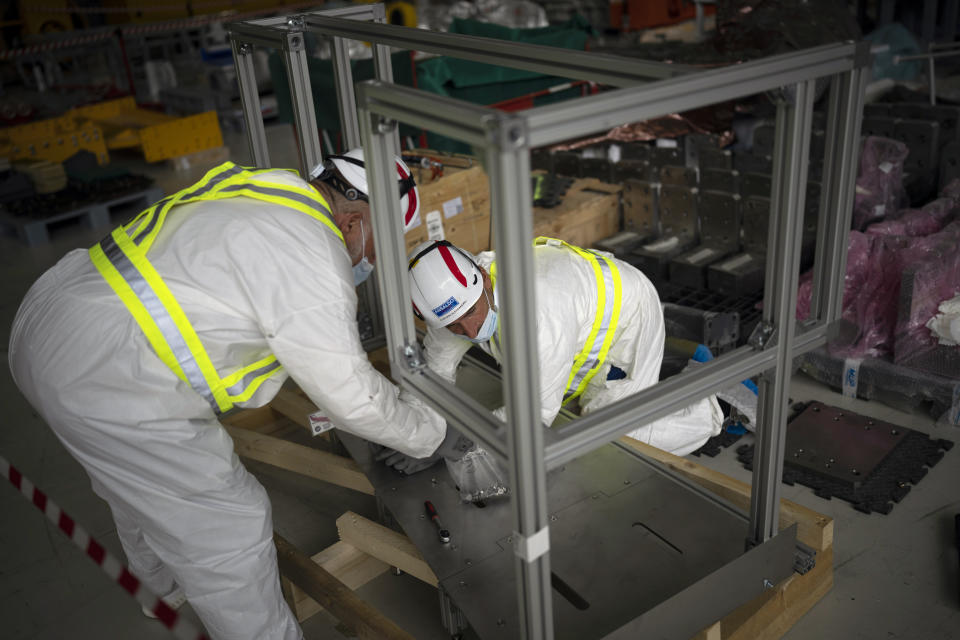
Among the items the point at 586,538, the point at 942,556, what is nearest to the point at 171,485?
the point at 586,538

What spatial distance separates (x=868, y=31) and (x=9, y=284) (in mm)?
10995

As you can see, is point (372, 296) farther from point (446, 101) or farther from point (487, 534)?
point (446, 101)

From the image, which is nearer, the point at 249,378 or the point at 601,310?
the point at 249,378

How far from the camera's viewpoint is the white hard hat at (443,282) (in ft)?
8.87

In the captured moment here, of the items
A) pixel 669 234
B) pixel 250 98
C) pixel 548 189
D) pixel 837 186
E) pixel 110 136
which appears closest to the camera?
pixel 837 186

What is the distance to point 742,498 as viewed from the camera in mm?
2830

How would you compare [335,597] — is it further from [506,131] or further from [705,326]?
[705,326]

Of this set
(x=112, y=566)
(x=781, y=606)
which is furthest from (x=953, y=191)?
(x=112, y=566)

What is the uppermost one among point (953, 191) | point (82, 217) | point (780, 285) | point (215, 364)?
point (780, 285)

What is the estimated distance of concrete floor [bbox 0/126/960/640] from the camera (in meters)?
2.81

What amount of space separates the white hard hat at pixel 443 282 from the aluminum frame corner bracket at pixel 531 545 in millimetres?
1018

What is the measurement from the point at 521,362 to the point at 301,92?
1.91m

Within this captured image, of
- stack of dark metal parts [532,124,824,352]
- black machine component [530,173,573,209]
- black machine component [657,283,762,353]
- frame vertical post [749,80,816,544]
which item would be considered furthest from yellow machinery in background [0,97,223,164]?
frame vertical post [749,80,816,544]

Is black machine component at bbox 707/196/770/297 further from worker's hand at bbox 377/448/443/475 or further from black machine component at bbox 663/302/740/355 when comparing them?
worker's hand at bbox 377/448/443/475
